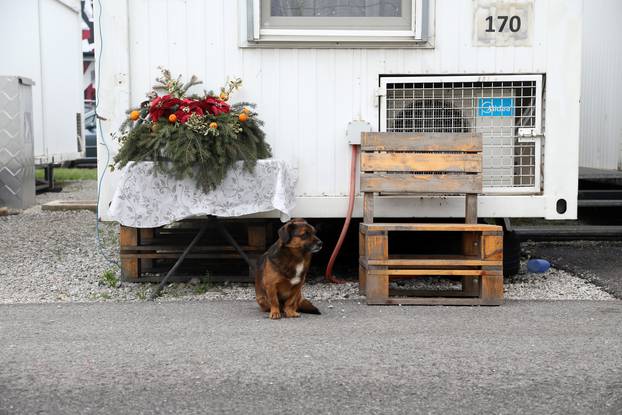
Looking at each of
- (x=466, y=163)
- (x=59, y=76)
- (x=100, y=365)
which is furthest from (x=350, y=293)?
(x=59, y=76)

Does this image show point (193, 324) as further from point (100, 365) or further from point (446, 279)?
point (446, 279)

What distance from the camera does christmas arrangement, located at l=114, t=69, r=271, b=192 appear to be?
598cm

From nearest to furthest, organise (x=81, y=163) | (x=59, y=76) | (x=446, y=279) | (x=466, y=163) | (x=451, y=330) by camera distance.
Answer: (x=451, y=330) → (x=466, y=163) → (x=446, y=279) → (x=59, y=76) → (x=81, y=163)

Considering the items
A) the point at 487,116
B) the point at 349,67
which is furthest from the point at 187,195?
the point at 487,116

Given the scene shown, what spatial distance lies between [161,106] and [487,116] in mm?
2347

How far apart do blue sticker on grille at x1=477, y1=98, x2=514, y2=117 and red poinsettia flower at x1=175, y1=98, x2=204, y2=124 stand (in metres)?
2.02

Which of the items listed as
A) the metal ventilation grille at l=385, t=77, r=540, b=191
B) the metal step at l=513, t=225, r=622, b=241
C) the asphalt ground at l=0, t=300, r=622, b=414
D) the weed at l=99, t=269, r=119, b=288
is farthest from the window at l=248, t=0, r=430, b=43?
the metal step at l=513, t=225, r=622, b=241

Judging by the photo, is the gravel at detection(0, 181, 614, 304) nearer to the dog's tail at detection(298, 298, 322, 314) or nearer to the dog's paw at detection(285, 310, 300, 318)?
the dog's tail at detection(298, 298, 322, 314)

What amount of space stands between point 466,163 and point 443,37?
0.95 meters

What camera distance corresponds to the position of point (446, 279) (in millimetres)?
7078

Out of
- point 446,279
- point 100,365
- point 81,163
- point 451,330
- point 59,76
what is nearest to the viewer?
point 100,365

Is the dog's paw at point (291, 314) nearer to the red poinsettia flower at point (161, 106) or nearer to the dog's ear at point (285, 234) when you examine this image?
the dog's ear at point (285, 234)

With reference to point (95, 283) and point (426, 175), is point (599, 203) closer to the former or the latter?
point (426, 175)

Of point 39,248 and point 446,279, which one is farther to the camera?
point 39,248
